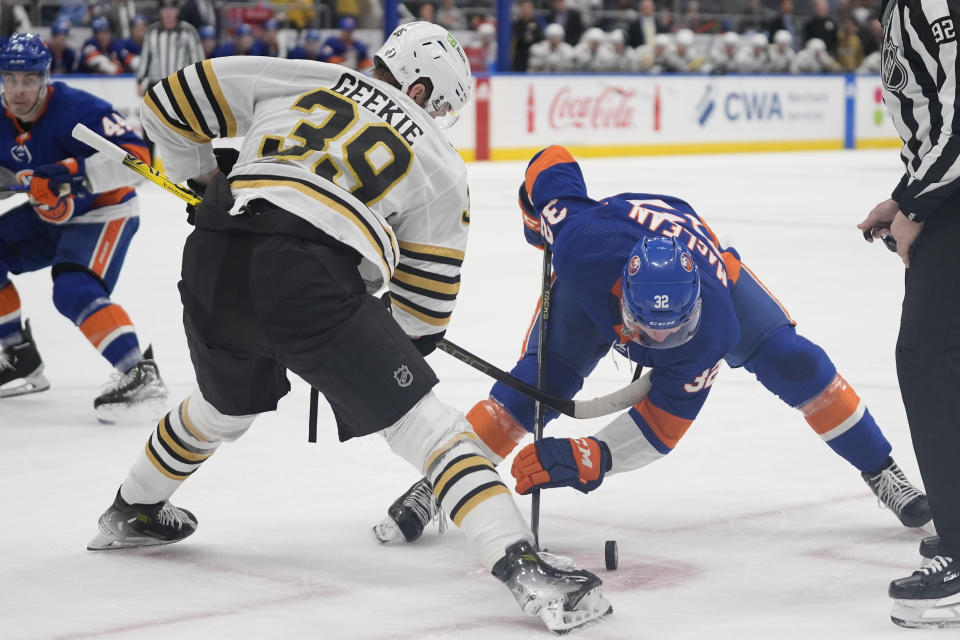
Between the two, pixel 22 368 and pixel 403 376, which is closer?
pixel 403 376

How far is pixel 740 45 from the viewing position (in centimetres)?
1675

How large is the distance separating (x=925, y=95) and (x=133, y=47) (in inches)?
444

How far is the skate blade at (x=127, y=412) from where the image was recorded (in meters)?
4.21

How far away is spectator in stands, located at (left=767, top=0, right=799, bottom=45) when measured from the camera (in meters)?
17.8

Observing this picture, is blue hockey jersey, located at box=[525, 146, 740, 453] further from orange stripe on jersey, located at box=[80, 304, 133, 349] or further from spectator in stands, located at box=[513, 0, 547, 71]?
spectator in stands, located at box=[513, 0, 547, 71]

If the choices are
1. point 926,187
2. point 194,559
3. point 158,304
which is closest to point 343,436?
point 194,559

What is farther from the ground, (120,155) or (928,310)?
(120,155)

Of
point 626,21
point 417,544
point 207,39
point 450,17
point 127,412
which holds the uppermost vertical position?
point 417,544

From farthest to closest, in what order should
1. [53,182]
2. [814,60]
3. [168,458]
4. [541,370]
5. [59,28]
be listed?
[814,60] → [59,28] → [53,182] → [541,370] → [168,458]

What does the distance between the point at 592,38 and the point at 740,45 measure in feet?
8.21

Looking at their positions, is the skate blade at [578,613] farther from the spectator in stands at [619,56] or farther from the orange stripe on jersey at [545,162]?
the spectator in stands at [619,56]

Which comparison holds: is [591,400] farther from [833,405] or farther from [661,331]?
[833,405]

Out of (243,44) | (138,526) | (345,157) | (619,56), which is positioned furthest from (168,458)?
(619,56)

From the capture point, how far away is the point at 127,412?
4.21 meters
